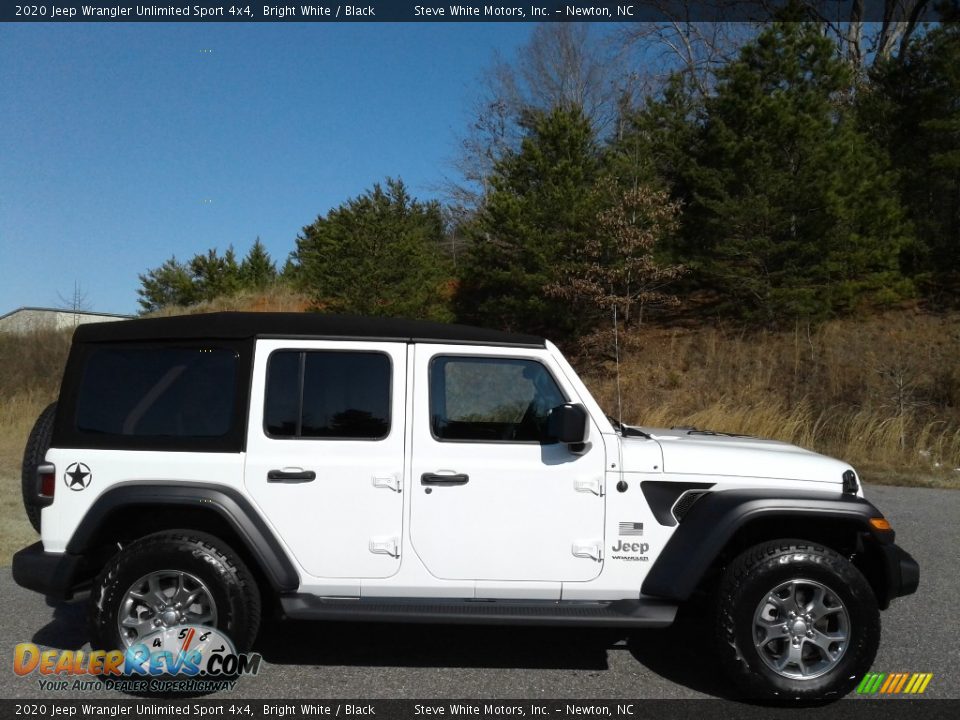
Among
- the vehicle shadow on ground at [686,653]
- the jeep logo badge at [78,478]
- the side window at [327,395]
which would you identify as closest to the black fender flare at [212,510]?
the jeep logo badge at [78,478]

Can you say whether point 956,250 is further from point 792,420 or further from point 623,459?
point 623,459

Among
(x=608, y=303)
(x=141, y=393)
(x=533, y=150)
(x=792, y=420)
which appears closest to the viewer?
(x=141, y=393)

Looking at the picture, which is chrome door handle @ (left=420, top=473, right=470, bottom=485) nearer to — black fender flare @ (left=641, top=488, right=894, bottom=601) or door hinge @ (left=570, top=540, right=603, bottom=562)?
door hinge @ (left=570, top=540, right=603, bottom=562)

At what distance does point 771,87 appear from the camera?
2041cm

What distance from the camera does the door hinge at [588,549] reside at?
3934 mm

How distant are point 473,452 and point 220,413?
133cm

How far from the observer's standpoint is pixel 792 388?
17266 millimetres

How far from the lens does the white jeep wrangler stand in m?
3.87

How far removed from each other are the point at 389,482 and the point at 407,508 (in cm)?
16

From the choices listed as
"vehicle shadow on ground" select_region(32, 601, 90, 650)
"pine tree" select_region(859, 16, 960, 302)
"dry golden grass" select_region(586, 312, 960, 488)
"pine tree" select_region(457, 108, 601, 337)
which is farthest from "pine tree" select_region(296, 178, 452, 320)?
"vehicle shadow on ground" select_region(32, 601, 90, 650)

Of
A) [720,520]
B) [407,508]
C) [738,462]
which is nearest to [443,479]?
[407,508]

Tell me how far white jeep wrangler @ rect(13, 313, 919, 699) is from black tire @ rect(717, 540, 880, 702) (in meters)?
0.01

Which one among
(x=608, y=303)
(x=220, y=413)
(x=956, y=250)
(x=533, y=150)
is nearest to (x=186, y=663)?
(x=220, y=413)

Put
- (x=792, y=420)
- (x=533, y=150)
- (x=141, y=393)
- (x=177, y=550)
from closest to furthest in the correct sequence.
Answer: (x=177, y=550) < (x=141, y=393) < (x=792, y=420) < (x=533, y=150)
